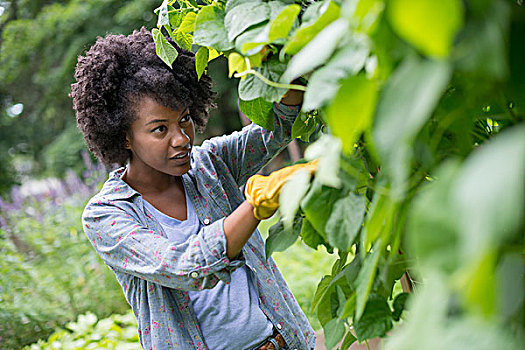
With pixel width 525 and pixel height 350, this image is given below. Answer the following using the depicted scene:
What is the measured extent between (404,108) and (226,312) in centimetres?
127

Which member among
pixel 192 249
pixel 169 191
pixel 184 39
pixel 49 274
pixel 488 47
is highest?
pixel 488 47

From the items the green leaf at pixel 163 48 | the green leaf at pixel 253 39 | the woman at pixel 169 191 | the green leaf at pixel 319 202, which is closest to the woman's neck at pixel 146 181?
the woman at pixel 169 191

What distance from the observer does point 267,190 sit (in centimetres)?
103

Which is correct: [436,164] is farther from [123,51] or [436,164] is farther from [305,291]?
[305,291]

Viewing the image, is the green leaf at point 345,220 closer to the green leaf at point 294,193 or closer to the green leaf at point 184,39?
the green leaf at point 294,193

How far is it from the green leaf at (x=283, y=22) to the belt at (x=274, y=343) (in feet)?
3.49

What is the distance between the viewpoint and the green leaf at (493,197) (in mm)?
335

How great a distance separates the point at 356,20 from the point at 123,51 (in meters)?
1.29

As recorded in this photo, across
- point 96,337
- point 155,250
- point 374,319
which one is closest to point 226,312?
point 155,250

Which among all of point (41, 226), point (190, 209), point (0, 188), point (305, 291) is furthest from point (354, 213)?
point (0, 188)

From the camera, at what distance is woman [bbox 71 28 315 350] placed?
1.50 metres

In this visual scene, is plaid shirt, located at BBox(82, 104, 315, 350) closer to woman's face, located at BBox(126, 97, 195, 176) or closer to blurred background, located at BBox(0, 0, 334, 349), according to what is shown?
woman's face, located at BBox(126, 97, 195, 176)

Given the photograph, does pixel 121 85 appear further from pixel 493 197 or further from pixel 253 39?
pixel 493 197

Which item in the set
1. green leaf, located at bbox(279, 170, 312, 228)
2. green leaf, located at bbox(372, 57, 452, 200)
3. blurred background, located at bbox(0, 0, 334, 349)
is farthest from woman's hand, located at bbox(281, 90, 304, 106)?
blurred background, located at bbox(0, 0, 334, 349)
